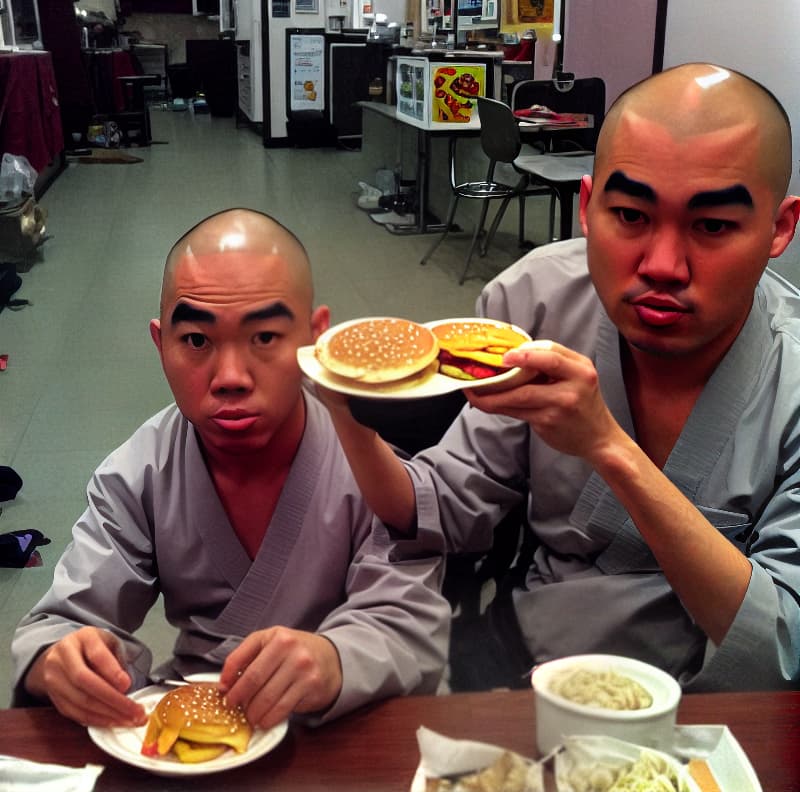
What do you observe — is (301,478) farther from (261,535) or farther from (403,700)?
(403,700)

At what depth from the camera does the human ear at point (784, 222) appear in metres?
0.73

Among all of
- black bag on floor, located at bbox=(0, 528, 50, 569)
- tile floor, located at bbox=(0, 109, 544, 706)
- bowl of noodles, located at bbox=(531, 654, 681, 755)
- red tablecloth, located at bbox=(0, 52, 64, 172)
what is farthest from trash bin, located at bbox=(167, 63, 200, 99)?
black bag on floor, located at bbox=(0, 528, 50, 569)

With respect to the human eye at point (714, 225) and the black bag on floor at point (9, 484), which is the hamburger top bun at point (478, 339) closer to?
the human eye at point (714, 225)

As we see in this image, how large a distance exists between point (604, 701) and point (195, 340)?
16.8 inches

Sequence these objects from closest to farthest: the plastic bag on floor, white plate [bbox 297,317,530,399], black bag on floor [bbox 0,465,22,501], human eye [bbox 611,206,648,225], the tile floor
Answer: white plate [bbox 297,317,530,399]
human eye [bbox 611,206,648,225]
the tile floor
the plastic bag on floor
black bag on floor [bbox 0,465,22,501]

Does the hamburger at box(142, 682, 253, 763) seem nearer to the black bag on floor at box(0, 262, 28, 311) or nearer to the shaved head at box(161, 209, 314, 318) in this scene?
the shaved head at box(161, 209, 314, 318)

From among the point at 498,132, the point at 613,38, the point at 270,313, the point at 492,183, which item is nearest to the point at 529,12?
the point at 613,38

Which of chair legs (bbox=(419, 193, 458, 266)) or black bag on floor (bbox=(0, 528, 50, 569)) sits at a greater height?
chair legs (bbox=(419, 193, 458, 266))

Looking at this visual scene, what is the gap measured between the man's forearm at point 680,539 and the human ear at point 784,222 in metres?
0.21

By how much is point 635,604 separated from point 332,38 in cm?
82

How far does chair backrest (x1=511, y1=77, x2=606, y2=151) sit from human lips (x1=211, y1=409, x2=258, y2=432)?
0.44 metres

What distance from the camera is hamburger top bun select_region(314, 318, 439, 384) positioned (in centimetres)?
59

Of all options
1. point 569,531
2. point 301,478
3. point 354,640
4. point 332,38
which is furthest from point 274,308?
point 332,38

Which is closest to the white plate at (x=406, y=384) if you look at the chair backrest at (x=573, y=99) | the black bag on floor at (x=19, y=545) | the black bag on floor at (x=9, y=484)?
the chair backrest at (x=573, y=99)
